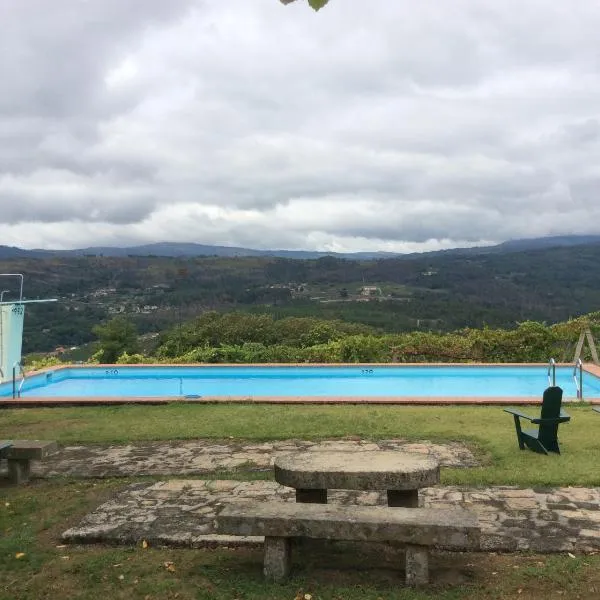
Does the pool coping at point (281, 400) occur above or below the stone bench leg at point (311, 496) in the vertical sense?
below

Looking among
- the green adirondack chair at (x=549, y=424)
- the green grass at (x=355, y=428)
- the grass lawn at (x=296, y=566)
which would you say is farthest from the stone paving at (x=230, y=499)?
the green adirondack chair at (x=549, y=424)

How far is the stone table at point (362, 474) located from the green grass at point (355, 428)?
127cm

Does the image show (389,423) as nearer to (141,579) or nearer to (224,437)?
(224,437)

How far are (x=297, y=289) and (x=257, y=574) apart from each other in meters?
64.0

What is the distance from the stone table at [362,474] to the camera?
11.7ft

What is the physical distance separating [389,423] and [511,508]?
3231mm

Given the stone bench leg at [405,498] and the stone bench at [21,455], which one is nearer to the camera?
the stone bench leg at [405,498]

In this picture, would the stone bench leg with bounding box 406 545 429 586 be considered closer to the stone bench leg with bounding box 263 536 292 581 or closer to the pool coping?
the stone bench leg with bounding box 263 536 292 581

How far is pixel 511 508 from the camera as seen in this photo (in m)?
Result: 4.30

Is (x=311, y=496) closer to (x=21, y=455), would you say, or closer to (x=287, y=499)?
(x=287, y=499)

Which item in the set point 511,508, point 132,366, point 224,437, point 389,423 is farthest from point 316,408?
point 132,366

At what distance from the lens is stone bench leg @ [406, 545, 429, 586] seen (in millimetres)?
3254

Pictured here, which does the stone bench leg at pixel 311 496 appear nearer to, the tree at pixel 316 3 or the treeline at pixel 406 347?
the tree at pixel 316 3

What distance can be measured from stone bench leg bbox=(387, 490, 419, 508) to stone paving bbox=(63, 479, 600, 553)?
47cm
